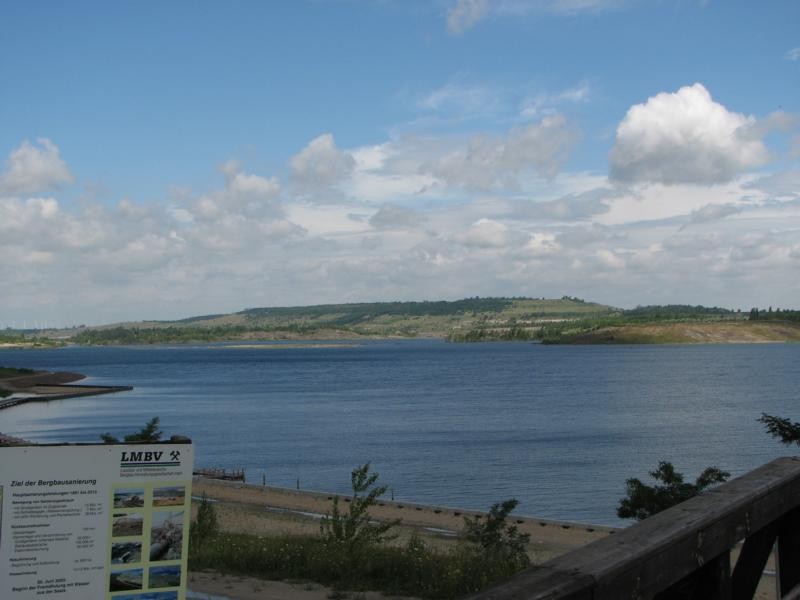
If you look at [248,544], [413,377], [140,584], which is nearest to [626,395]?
[413,377]

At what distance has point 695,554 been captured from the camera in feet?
8.77

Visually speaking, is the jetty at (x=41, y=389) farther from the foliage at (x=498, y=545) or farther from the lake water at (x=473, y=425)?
the foliage at (x=498, y=545)

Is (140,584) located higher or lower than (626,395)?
higher

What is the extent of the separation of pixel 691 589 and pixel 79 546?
3121 millimetres

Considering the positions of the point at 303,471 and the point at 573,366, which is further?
the point at 573,366

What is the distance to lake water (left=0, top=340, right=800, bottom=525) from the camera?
147 ft

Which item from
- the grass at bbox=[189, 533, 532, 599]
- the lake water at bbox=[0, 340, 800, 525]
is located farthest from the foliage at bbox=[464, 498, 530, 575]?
the lake water at bbox=[0, 340, 800, 525]

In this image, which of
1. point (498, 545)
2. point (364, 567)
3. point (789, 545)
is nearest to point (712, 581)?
point (789, 545)

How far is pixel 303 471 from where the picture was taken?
162 feet

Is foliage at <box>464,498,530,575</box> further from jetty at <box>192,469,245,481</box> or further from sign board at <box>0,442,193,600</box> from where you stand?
jetty at <box>192,469,245,481</box>

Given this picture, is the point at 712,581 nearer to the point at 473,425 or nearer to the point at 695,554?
the point at 695,554

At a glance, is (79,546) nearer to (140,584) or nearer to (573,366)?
(140,584)

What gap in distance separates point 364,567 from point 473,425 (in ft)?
184

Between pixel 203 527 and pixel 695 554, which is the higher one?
pixel 695 554
